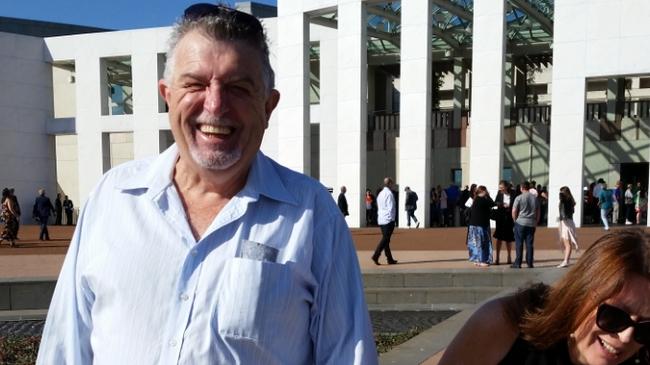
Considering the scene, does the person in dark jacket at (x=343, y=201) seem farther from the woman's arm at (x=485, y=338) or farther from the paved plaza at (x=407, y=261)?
the woman's arm at (x=485, y=338)

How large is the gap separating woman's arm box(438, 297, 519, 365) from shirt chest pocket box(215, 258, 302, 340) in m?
0.79

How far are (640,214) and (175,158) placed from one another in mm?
20870

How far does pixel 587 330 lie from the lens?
1.89 metres

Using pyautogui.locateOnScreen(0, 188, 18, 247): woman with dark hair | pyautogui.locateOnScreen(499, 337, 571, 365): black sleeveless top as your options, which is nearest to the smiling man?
pyautogui.locateOnScreen(499, 337, 571, 365): black sleeveless top

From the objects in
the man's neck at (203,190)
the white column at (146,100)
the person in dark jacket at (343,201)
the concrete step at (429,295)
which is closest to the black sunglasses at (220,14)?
the man's neck at (203,190)

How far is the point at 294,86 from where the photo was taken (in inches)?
811

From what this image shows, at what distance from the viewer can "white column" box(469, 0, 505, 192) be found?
17.5m

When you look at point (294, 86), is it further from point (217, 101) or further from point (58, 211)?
point (217, 101)

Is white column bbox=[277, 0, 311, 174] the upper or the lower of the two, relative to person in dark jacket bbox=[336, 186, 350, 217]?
upper

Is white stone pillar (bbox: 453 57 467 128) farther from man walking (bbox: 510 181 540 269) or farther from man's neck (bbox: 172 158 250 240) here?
man's neck (bbox: 172 158 250 240)

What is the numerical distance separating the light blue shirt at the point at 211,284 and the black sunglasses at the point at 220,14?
45 centimetres

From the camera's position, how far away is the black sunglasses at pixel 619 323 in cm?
178

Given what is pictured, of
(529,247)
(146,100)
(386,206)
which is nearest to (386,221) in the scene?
(386,206)

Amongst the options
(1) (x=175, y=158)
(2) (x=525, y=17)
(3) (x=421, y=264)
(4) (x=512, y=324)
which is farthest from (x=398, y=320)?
(2) (x=525, y=17)
